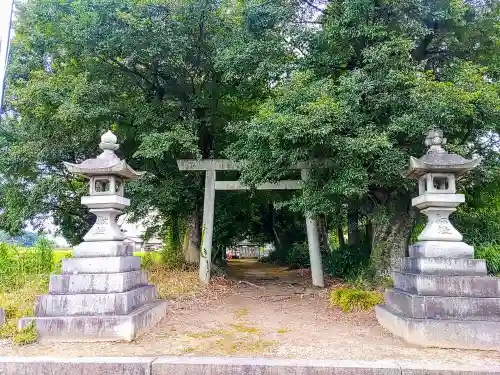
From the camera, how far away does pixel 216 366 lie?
4469 mm

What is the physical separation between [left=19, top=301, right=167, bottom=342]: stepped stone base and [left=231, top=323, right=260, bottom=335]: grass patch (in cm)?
175

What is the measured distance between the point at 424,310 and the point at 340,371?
179cm

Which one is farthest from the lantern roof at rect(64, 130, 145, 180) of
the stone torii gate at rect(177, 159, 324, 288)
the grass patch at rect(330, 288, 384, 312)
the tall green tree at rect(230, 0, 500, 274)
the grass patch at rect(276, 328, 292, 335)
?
the grass patch at rect(330, 288, 384, 312)

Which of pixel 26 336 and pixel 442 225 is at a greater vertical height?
pixel 442 225

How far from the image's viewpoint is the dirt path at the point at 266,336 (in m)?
4.98

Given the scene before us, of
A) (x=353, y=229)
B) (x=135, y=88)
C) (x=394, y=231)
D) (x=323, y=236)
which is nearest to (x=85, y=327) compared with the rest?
(x=394, y=231)

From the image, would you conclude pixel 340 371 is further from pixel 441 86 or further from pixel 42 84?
pixel 42 84

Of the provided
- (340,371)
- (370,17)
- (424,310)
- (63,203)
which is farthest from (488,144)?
(63,203)

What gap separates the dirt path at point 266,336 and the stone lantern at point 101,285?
8.9 inches

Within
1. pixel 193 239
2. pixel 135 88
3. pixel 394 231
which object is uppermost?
pixel 135 88

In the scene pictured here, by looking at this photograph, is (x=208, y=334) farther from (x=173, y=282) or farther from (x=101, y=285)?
(x=173, y=282)

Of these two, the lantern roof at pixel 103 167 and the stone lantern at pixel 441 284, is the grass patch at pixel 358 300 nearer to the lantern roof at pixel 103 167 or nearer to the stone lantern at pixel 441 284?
the stone lantern at pixel 441 284

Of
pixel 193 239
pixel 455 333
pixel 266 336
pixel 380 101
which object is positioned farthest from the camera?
pixel 193 239

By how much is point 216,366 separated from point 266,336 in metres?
1.68
